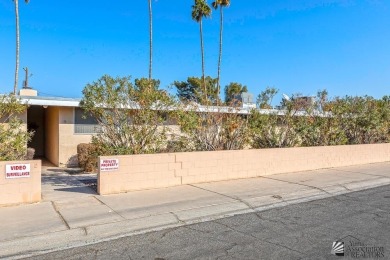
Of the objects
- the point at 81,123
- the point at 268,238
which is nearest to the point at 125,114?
the point at 268,238

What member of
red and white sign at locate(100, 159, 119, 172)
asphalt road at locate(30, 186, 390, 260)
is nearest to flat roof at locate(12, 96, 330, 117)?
red and white sign at locate(100, 159, 119, 172)

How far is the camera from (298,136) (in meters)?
12.4

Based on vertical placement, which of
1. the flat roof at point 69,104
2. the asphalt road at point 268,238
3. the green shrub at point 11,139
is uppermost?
the flat roof at point 69,104

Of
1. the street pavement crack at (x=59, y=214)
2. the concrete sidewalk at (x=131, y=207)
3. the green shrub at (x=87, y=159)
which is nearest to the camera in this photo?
the concrete sidewalk at (x=131, y=207)

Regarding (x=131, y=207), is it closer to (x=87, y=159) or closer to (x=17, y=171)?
(x=17, y=171)

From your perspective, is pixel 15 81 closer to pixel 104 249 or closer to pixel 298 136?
pixel 298 136

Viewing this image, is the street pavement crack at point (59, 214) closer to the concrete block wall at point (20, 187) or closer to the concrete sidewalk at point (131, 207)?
the concrete sidewalk at point (131, 207)

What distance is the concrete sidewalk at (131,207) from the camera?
511 cm

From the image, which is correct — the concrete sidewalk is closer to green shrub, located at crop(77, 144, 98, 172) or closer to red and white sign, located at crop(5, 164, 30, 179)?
red and white sign, located at crop(5, 164, 30, 179)

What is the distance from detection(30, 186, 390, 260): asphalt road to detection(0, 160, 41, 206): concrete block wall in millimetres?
2786

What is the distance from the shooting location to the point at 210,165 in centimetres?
945

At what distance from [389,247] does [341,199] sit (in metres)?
3.32

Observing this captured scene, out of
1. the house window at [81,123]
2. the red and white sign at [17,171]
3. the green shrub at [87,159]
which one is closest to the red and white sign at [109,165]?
the red and white sign at [17,171]

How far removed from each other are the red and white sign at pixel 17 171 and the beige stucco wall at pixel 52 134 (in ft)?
23.8
